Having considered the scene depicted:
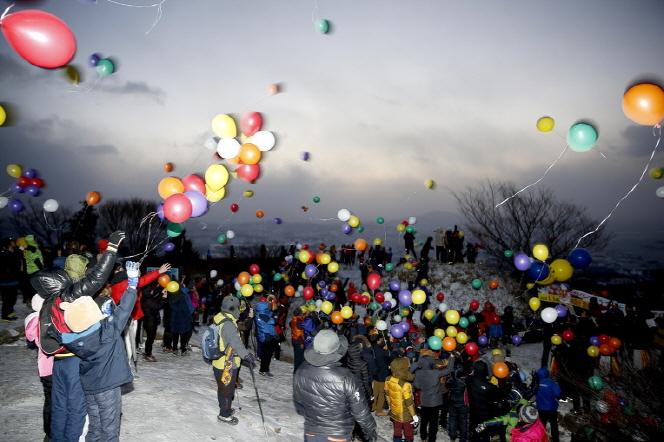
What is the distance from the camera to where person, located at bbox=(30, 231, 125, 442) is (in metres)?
3.12

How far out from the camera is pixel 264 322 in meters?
7.45

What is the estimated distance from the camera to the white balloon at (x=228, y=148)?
6.51 meters

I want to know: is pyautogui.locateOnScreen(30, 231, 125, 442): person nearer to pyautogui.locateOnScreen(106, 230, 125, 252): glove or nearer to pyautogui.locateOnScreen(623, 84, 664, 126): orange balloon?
pyautogui.locateOnScreen(106, 230, 125, 252): glove

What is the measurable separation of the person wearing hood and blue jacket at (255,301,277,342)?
3.14m

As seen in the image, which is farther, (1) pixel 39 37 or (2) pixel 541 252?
(2) pixel 541 252

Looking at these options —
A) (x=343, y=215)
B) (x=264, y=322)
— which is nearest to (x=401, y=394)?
(x=264, y=322)

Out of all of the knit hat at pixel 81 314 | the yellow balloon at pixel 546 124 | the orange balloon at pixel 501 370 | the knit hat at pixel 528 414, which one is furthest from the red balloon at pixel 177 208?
the yellow balloon at pixel 546 124

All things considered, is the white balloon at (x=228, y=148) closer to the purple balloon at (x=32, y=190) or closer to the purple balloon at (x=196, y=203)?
the purple balloon at (x=196, y=203)

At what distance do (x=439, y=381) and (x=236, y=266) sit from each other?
1770cm

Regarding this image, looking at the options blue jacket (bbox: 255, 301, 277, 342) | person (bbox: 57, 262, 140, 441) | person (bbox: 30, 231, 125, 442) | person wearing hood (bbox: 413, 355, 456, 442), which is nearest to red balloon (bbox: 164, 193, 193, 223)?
person (bbox: 30, 231, 125, 442)

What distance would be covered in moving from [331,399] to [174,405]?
314 centimetres

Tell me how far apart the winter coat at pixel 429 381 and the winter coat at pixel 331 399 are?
2.61 m

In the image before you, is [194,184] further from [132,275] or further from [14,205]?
[14,205]

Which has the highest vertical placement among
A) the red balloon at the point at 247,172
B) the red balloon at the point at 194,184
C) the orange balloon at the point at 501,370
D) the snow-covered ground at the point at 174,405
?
the red balloon at the point at 247,172
